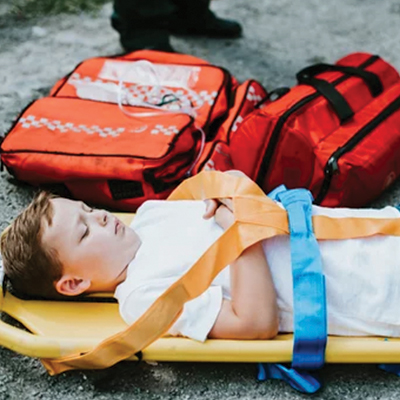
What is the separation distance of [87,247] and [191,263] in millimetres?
220

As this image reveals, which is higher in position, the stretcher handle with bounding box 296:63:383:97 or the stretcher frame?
the stretcher handle with bounding box 296:63:383:97

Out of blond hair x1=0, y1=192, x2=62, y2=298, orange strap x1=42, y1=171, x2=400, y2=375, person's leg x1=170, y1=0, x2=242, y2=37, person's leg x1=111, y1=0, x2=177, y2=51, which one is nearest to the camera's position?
orange strap x1=42, y1=171, x2=400, y2=375

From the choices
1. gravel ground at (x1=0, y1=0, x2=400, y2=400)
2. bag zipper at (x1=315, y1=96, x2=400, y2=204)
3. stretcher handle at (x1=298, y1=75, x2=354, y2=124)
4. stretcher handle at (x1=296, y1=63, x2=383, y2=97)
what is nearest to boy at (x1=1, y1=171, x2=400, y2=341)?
gravel ground at (x1=0, y1=0, x2=400, y2=400)

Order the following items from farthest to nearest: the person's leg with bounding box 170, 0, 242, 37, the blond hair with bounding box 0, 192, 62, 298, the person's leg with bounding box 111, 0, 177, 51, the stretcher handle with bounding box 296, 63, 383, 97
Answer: the person's leg with bounding box 170, 0, 242, 37 → the person's leg with bounding box 111, 0, 177, 51 → the stretcher handle with bounding box 296, 63, 383, 97 → the blond hair with bounding box 0, 192, 62, 298

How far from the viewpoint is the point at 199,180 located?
5.46 feet

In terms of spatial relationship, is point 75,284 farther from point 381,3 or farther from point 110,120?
point 381,3

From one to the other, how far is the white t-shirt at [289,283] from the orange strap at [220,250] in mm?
33

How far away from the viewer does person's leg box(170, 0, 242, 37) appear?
115 inches

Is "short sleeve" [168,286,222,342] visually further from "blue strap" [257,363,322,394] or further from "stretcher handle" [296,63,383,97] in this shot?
"stretcher handle" [296,63,383,97]

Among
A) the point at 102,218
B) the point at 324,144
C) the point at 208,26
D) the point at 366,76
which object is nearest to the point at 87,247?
the point at 102,218

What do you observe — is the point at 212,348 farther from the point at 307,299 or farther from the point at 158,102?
the point at 158,102

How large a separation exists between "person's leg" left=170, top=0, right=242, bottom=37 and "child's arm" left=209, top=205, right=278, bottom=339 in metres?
1.70

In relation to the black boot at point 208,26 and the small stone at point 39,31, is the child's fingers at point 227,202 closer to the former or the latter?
the black boot at point 208,26

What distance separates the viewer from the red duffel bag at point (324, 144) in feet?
6.03
